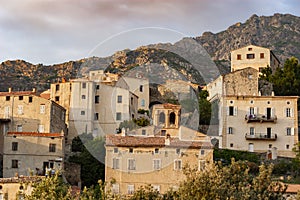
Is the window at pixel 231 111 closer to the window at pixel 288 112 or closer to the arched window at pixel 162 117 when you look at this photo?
the window at pixel 288 112

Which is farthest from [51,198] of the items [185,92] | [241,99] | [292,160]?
[185,92]

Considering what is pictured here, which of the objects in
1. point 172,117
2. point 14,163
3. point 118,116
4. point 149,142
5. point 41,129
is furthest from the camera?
point 118,116

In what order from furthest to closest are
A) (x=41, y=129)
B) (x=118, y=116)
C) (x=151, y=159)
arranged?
(x=118, y=116) → (x=41, y=129) → (x=151, y=159)

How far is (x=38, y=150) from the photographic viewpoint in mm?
60844

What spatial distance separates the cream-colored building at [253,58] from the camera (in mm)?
87125

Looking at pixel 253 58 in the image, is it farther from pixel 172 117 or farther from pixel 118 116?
pixel 118 116

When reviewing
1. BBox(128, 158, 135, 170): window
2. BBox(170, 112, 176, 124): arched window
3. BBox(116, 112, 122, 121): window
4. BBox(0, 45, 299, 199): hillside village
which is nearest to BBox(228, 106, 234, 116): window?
BBox(0, 45, 299, 199): hillside village

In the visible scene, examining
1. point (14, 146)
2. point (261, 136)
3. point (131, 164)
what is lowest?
point (131, 164)

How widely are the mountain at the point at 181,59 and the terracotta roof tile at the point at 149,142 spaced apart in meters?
14.2

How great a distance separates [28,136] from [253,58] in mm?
37424

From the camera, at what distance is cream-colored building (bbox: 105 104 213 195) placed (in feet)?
180

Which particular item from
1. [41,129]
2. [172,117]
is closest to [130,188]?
[172,117]

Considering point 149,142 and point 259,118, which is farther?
point 259,118

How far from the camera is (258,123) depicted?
68562 mm
